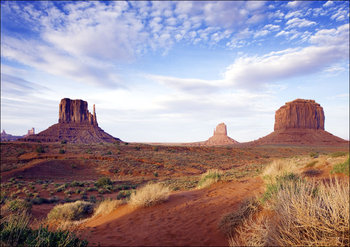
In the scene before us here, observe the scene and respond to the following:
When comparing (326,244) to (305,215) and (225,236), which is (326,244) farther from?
(225,236)

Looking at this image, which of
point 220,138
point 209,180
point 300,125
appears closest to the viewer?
point 209,180

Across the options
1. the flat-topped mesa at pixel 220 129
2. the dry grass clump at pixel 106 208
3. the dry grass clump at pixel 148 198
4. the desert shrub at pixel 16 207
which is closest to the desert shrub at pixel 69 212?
the dry grass clump at pixel 106 208

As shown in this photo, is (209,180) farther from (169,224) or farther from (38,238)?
(38,238)

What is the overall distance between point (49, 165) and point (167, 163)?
52.2 ft

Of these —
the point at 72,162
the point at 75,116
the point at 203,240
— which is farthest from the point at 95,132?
the point at 203,240

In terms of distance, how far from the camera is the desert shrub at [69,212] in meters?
8.76

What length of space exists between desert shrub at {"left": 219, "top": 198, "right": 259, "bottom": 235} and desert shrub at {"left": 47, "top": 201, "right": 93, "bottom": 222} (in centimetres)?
624

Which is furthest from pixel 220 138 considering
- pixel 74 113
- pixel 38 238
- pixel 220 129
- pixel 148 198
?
pixel 38 238

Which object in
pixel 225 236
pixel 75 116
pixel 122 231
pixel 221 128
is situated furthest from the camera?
pixel 221 128

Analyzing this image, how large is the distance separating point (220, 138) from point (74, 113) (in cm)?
8561

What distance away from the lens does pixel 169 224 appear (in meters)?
7.04

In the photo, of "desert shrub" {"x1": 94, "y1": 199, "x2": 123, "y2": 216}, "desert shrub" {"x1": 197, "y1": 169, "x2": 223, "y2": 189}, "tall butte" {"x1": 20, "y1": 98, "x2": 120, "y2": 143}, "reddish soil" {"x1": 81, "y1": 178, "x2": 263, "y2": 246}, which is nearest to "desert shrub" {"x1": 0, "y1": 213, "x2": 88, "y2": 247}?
"reddish soil" {"x1": 81, "y1": 178, "x2": 263, "y2": 246}

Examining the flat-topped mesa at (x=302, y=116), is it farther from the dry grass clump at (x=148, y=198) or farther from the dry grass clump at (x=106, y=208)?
the dry grass clump at (x=106, y=208)

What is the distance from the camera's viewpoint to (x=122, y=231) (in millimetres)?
6992
